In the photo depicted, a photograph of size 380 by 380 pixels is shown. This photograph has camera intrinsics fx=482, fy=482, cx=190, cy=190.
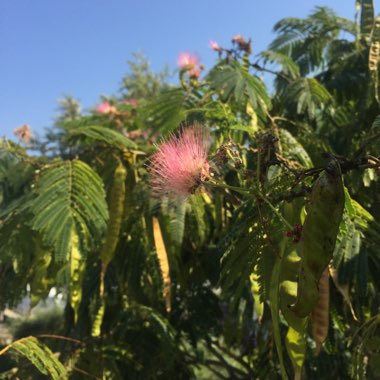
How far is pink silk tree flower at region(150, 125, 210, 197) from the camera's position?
1031mm

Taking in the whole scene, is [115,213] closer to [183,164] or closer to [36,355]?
[36,355]

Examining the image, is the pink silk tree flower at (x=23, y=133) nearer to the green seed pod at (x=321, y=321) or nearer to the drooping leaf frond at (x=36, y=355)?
the drooping leaf frond at (x=36, y=355)

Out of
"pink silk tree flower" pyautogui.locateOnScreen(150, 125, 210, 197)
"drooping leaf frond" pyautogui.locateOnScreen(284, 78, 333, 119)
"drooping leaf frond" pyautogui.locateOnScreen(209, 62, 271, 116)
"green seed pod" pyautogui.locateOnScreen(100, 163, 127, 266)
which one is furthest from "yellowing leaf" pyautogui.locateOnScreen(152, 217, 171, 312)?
"pink silk tree flower" pyautogui.locateOnScreen(150, 125, 210, 197)

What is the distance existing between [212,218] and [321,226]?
2.31m

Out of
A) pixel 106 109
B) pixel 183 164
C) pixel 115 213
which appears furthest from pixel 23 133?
pixel 183 164

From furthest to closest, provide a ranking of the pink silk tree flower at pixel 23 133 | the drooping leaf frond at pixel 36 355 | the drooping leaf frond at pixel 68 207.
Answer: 1. the pink silk tree flower at pixel 23 133
2. the drooping leaf frond at pixel 68 207
3. the drooping leaf frond at pixel 36 355

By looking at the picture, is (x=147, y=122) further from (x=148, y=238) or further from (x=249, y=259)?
(x=249, y=259)

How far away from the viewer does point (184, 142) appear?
3.51ft

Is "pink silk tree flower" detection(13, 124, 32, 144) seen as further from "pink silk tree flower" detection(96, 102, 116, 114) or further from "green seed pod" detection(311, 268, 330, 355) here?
"green seed pod" detection(311, 268, 330, 355)

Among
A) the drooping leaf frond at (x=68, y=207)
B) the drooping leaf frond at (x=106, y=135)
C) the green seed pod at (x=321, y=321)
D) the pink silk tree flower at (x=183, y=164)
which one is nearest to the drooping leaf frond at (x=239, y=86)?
the drooping leaf frond at (x=106, y=135)

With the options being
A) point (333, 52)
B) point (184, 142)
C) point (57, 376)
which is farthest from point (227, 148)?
point (333, 52)

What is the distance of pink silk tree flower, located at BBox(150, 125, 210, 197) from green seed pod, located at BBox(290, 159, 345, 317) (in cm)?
31

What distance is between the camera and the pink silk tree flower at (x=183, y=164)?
103 cm

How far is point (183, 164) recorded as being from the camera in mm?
Answer: 1032
